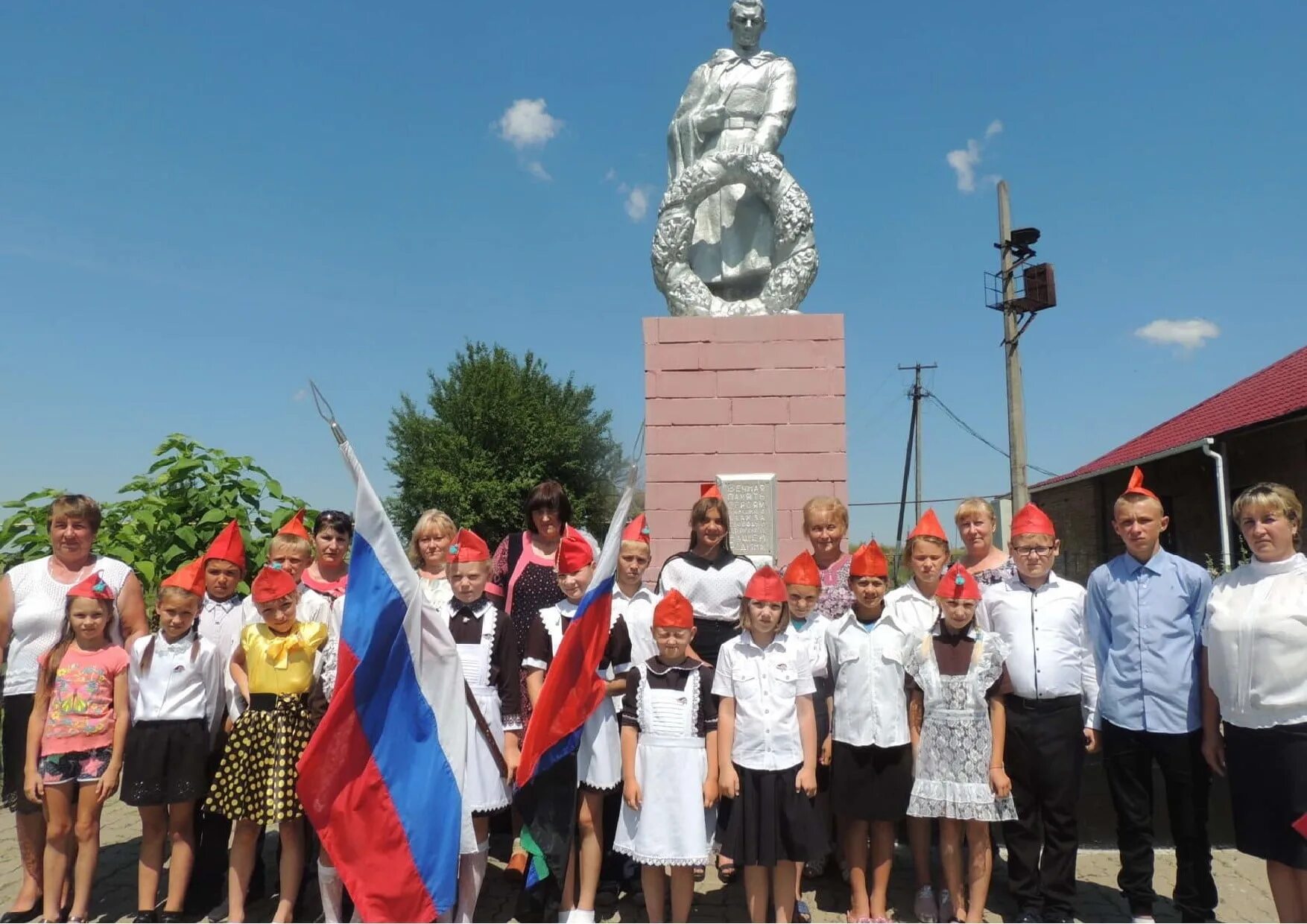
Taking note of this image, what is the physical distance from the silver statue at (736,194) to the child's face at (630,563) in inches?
113

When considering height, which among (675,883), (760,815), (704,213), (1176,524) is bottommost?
(675,883)

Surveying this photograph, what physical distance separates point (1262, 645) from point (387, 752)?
9.32 feet

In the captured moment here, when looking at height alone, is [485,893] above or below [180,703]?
below

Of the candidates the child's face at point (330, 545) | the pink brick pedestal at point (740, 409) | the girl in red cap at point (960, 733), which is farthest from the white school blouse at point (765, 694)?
the pink brick pedestal at point (740, 409)

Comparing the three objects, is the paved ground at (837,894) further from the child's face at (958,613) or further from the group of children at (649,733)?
the child's face at (958,613)

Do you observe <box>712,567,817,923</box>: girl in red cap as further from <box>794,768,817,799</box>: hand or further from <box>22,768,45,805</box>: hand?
<box>22,768,45,805</box>: hand

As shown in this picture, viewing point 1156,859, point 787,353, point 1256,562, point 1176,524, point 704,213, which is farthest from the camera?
point 1176,524

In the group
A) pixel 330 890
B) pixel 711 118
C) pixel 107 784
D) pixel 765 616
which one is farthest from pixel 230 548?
pixel 711 118

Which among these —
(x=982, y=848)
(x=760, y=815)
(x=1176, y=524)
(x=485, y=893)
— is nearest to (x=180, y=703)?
(x=485, y=893)

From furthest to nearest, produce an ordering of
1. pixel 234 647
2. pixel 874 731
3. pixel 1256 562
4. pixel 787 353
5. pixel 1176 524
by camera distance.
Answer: pixel 1176 524 < pixel 787 353 < pixel 234 647 < pixel 874 731 < pixel 1256 562

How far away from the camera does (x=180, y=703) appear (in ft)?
10.5

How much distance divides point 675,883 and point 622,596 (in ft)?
3.52

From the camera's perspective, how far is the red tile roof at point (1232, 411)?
10531mm

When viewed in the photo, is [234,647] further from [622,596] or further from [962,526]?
[962,526]
